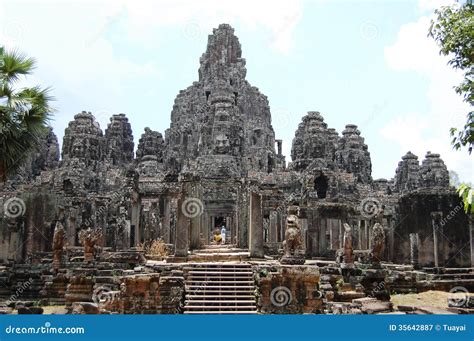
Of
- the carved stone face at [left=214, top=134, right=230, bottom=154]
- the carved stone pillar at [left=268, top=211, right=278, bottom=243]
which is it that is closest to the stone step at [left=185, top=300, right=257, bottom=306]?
the carved stone pillar at [left=268, top=211, right=278, bottom=243]

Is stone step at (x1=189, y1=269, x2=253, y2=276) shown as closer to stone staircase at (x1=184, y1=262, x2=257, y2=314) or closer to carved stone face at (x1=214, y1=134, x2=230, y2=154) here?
stone staircase at (x1=184, y1=262, x2=257, y2=314)

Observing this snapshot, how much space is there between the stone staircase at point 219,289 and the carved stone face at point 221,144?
23389 millimetres

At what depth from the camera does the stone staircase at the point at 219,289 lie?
13320mm

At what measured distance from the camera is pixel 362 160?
46906mm

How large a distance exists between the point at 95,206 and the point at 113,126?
22.8 m

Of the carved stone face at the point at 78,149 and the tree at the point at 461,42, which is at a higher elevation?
the carved stone face at the point at 78,149

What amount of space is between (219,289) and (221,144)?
24830 mm

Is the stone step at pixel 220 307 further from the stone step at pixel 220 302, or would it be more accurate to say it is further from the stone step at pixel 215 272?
the stone step at pixel 215 272

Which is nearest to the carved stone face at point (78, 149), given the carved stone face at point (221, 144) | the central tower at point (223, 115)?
the central tower at point (223, 115)

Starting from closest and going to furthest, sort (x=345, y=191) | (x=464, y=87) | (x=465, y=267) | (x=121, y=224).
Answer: (x=464, y=87) < (x=465, y=267) < (x=121, y=224) < (x=345, y=191)

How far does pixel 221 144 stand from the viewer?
38.3m

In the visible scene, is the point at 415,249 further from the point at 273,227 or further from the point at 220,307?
the point at 220,307

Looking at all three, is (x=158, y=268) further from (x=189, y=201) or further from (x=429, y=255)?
(x=429, y=255)

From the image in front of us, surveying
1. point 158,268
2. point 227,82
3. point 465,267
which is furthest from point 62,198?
point 227,82
